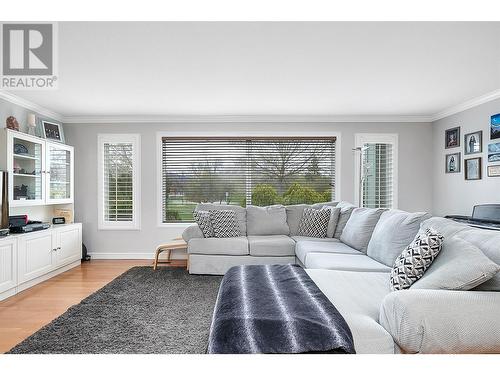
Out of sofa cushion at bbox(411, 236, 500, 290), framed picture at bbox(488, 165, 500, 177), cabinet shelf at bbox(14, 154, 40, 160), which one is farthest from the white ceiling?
sofa cushion at bbox(411, 236, 500, 290)

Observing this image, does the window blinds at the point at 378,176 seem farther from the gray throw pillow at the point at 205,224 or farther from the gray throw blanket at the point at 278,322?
the gray throw blanket at the point at 278,322

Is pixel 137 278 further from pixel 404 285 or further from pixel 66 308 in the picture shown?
pixel 404 285

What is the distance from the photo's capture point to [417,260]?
198cm

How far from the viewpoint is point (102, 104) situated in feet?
15.9

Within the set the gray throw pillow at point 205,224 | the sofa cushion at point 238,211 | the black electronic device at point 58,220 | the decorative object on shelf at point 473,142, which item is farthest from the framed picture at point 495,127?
the black electronic device at point 58,220

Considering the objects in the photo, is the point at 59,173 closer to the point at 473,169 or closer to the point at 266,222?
the point at 266,222

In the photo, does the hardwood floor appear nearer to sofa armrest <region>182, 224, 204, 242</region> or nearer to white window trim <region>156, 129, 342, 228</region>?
sofa armrest <region>182, 224, 204, 242</region>

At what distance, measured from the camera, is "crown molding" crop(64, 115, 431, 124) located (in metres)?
5.66

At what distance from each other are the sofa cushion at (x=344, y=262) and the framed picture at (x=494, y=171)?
7.59ft

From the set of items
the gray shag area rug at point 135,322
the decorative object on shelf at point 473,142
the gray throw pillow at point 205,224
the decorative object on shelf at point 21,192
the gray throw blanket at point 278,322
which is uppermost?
the decorative object on shelf at point 473,142

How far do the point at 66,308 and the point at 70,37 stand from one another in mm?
2431

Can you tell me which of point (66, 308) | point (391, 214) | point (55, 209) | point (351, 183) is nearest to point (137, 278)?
point (66, 308)

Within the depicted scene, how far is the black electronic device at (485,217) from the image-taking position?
402 centimetres

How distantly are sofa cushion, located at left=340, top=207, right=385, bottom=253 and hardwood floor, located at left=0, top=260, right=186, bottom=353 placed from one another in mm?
2552
